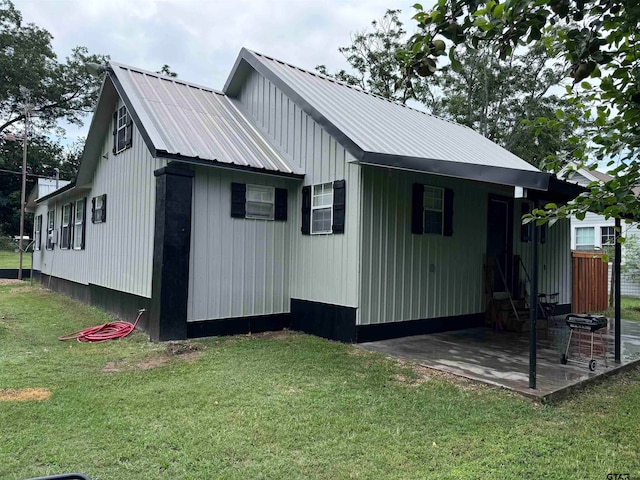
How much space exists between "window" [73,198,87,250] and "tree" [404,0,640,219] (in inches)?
456

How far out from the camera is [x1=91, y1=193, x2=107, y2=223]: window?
10320 mm

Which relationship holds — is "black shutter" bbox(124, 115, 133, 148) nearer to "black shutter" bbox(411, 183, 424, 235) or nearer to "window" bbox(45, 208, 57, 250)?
"black shutter" bbox(411, 183, 424, 235)

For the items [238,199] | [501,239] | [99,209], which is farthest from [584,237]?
[99,209]

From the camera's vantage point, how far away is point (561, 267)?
10797mm

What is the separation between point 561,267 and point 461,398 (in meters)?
7.62

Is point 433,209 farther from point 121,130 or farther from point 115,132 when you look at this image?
point 115,132

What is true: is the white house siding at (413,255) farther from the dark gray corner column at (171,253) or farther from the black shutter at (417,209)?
the dark gray corner column at (171,253)

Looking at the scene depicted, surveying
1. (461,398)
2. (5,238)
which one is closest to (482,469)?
(461,398)

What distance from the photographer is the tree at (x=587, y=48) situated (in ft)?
7.20

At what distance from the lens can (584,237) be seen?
57.6 feet

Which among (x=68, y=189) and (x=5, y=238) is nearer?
(x=68, y=189)

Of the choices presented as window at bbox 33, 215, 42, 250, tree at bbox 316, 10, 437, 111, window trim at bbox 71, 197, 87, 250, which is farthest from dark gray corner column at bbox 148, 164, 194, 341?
tree at bbox 316, 10, 437, 111

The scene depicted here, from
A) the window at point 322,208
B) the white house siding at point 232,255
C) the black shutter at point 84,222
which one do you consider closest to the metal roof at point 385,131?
the window at point 322,208

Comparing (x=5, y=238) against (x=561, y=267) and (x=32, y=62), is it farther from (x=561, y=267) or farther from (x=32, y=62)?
(x=561, y=267)
